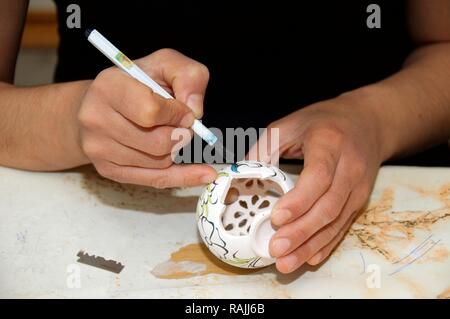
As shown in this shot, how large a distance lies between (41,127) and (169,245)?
278mm

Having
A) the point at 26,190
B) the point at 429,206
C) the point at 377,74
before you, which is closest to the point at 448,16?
the point at 377,74

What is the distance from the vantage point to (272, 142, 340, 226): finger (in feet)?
2.46

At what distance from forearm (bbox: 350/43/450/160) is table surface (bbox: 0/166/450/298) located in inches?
2.6

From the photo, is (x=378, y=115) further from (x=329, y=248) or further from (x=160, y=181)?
(x=160, y=181)

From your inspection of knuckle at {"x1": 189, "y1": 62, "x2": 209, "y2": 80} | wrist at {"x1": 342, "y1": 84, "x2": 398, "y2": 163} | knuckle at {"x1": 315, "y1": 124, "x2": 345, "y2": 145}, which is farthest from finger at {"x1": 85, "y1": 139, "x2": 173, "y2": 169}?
wrist at {"x1": 342, "y1": 84, "x2": 398, "y2": 163}

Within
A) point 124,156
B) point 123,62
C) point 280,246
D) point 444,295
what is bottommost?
point 444,295

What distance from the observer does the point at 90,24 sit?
1.13 metres

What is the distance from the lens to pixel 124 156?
80cm

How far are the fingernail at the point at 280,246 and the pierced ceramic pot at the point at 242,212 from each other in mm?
24

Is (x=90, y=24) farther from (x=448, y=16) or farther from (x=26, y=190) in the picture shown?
(x=448, y=16)

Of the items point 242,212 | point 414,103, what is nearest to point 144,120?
point 242,212

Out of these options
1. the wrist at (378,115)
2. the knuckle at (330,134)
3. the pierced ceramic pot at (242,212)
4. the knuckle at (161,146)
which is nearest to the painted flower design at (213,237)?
the pierced ceramic pot at (242,212)

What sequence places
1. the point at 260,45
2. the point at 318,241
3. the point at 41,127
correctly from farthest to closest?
the point at 260,45 → the point at 41,127 → the point at 318,241

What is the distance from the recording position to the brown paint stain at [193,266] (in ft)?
2.72
